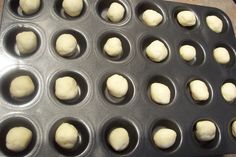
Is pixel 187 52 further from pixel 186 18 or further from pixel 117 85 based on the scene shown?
pixel 117 85

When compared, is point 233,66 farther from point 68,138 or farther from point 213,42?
point 68,138

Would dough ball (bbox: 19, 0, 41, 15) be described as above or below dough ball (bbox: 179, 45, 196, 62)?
above

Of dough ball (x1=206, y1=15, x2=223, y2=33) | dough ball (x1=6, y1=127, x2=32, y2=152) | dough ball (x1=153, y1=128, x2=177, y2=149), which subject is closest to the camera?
dough ball (x1=6, y1=127, x2=32, y2=152)

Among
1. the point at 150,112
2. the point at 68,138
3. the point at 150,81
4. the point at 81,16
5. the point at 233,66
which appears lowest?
the point at 68,138

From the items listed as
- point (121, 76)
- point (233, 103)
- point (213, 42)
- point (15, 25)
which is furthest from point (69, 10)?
point (233, 103)

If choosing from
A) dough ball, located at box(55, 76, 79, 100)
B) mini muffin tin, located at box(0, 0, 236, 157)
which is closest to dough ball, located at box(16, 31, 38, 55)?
mini muffin tin, located at box(0, 0, 236, 157)

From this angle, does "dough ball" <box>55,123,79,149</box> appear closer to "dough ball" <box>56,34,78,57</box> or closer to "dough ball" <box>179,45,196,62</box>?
"dough ball" <box>56,34,78,57</box>
